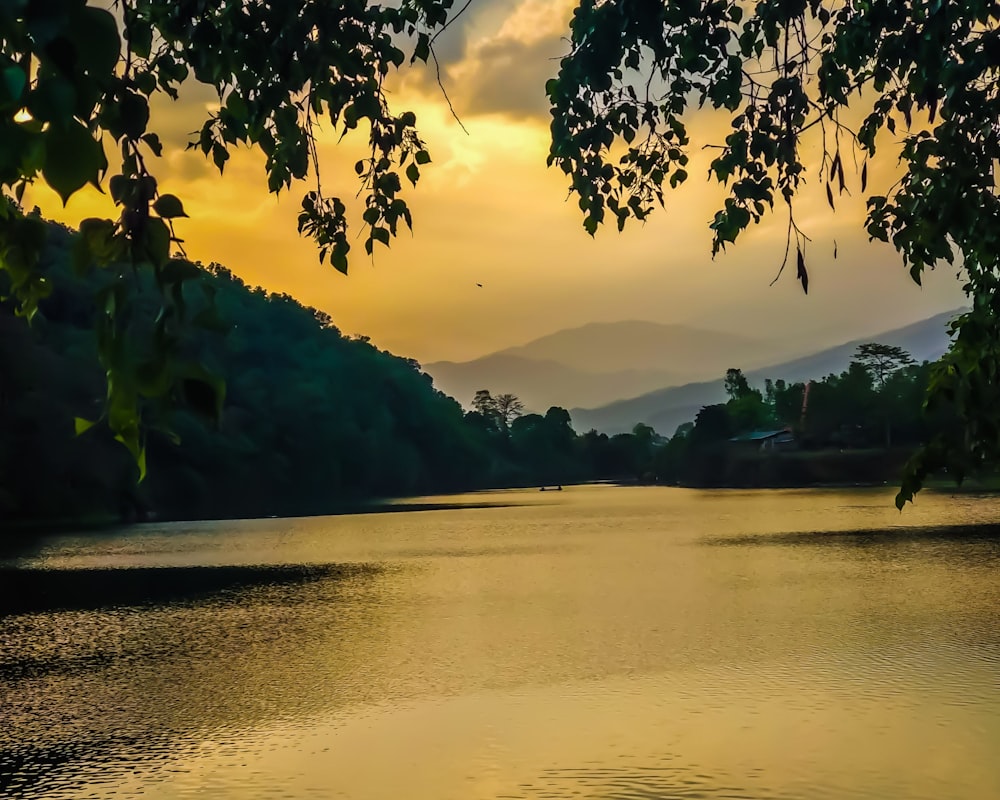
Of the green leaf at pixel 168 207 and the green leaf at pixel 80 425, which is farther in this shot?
the green leaf at pixel 168 207

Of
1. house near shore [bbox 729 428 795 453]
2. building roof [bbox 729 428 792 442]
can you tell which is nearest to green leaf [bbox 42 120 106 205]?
house near shore [bbox 729 428 795 453]

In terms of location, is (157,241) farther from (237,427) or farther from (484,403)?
(484,403)

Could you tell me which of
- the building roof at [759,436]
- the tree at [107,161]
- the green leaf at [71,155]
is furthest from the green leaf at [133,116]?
the building roof at [759,436]

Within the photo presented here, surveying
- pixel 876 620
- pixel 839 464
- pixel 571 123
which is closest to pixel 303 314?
pixel 839 464

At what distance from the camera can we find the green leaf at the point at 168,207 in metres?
1.12

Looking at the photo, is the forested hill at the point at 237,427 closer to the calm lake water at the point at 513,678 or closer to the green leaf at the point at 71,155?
the green leaf at the point at 71,155

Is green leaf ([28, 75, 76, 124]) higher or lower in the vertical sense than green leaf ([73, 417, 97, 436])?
higher

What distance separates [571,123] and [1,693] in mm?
9576

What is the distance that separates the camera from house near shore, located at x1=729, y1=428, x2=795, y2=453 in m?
80.8

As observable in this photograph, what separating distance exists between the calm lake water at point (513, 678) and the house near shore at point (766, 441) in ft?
195

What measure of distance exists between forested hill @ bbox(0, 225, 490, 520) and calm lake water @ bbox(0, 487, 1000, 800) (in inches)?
126

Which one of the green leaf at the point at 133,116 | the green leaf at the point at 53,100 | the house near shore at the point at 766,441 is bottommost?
the green leaf at the point at 53,100

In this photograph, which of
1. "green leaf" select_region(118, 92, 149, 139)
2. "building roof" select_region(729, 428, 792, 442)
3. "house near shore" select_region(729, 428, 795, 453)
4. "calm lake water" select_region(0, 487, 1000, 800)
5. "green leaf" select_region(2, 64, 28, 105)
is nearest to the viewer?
"green leaf" select_region(2, 64, 28, 105)

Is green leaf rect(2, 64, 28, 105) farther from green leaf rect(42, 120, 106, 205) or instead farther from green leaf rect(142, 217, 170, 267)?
green leaf rect(142, 217, 170, 267)
